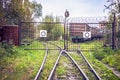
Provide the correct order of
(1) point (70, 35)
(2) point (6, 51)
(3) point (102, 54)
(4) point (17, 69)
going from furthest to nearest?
(1) point (70, 35), (3) point (102, 54), (2) point (6, 51), (4) point (17, 69)

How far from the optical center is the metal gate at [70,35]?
24.5 m

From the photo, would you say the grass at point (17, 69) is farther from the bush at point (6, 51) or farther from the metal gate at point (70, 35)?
the metal gate at point (70, 35)

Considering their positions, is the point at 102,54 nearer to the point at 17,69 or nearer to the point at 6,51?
the point at 6,51

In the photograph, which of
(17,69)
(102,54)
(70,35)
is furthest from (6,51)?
(70,35)

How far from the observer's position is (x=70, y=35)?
39.3 m

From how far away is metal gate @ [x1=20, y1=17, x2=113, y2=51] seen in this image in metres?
24.5

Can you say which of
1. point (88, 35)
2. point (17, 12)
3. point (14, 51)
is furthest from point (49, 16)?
point (14, 51)

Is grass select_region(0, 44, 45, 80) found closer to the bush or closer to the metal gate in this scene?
the bush

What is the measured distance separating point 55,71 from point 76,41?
74.8ft

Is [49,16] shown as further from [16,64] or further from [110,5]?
[16,64]

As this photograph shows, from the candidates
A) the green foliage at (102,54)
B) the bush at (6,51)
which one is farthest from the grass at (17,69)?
the green foliage at (102,54)

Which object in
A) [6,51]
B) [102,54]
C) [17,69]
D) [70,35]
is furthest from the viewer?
[70,35]

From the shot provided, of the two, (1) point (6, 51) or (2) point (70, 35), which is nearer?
(1) point (6, 51)

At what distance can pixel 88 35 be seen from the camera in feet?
77.9
